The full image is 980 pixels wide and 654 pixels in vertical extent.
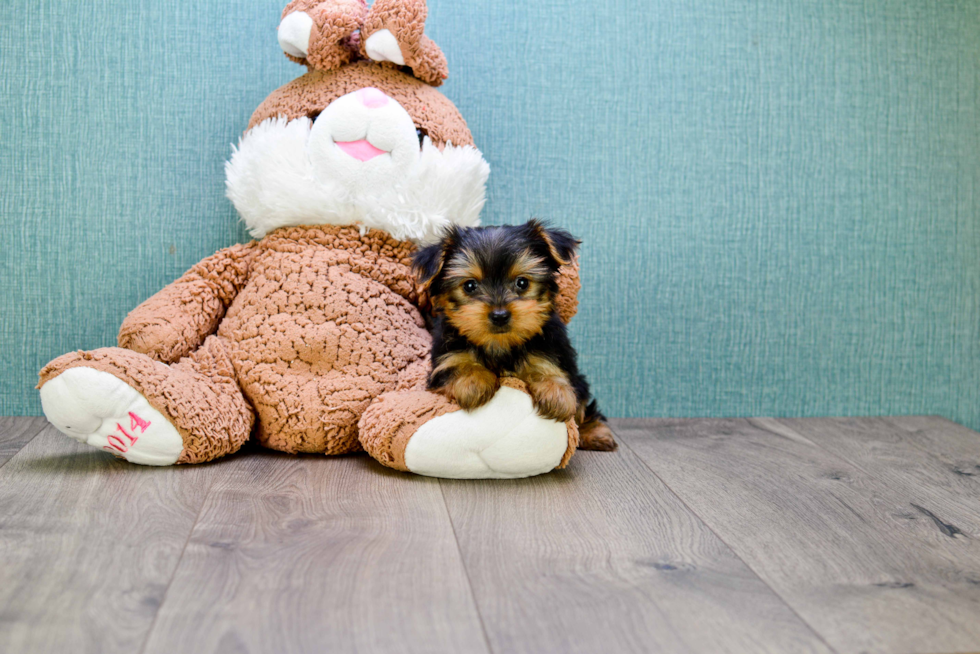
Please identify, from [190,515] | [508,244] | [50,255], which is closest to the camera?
[190,515]

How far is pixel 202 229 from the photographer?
7.89ft

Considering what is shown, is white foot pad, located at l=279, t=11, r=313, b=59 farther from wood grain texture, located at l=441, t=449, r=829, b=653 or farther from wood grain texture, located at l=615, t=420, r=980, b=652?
wood grain texture, located at l=615, t=420, r=980, b=652

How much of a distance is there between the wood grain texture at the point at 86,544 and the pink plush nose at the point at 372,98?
3.18ft

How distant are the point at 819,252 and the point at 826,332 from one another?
266 mm

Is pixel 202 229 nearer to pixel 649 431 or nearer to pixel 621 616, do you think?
pixel 649 431


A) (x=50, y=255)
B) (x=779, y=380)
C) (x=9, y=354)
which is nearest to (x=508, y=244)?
(x=779, y=380)

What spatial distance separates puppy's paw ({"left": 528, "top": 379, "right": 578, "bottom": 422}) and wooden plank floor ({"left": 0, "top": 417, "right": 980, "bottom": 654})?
178 mm

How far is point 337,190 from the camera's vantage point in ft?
6.65

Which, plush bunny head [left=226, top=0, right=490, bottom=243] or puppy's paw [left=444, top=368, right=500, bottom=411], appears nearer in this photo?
puppy's paw [left=444, top=368, right=500, bottom=411]

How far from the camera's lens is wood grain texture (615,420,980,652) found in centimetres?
121

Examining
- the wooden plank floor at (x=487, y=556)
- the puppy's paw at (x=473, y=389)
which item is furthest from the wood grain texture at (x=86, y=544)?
the puppy's paw at (x=473, y=389)

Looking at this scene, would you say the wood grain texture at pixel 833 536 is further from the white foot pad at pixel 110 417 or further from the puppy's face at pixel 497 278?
the white foot pad at pixel 110 417

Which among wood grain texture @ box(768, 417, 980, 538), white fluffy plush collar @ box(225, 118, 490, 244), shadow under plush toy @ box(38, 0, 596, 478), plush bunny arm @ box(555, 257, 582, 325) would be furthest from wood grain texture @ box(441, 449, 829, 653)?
white fluffy plush collar @ box(225, 118, 490, 244)

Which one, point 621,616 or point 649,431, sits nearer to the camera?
point 621,616
